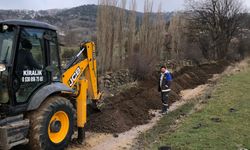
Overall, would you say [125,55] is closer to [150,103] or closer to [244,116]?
[150,103]

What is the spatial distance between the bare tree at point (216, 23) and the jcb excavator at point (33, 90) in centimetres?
3380

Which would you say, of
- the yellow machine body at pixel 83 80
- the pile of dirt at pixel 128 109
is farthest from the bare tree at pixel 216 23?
the yellow machine body at pixel 83 80

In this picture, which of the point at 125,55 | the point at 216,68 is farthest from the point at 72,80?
the point at 216,68

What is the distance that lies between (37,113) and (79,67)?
224cm

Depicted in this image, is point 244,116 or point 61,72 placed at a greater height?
point 61,72

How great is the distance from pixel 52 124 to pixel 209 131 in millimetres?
4180

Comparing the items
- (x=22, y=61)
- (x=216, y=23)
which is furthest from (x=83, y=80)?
(x=216, y=23)

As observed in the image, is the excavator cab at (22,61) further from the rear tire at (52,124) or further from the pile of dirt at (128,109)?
the pile of dirt at (128,109)

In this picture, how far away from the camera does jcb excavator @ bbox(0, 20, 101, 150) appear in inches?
264

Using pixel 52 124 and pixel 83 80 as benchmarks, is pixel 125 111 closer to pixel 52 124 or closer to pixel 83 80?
pixel 83 80

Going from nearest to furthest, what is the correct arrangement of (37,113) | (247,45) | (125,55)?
(37,113)
(125,55)
(247,45)

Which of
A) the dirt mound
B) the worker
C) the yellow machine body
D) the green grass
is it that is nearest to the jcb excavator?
the yellow machine body

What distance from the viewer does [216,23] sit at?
44719mm

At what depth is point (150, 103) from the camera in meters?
14.3
